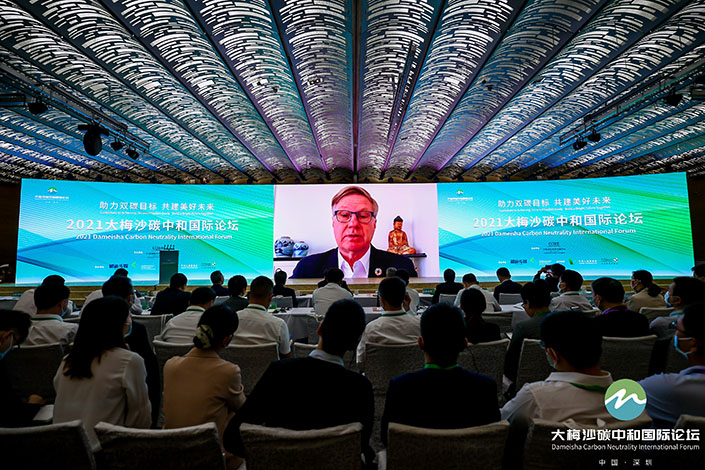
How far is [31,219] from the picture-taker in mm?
10562

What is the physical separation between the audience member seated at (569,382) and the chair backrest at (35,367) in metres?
2.92

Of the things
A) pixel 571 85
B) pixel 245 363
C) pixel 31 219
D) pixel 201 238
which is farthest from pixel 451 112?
pixel 31 219

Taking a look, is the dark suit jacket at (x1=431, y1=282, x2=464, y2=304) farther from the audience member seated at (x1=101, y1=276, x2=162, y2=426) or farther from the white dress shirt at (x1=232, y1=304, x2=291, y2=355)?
the audience member seated at (x1=101, y1=276, x2=162, y2=426)

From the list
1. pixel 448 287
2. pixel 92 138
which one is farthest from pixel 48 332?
pixel 92 138

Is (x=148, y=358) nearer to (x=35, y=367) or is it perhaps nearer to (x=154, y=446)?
(x=35, y=367)

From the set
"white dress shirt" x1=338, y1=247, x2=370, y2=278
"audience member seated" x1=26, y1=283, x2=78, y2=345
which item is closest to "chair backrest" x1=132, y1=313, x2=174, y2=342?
"audience member seated" x1=26, y1=283, x2=78, y2=345

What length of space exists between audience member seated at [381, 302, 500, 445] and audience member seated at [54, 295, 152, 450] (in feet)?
3.79

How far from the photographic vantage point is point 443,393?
55.1 inches

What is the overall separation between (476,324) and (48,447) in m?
2.48

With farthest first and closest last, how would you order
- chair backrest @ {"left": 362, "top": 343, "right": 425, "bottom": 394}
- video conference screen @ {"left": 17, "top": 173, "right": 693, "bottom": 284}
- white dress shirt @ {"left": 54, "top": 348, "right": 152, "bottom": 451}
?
1. video conference screen @ {"left": 17, "top": 173, "right": 693, "bottom": 284}
2. chair backrest @ {"left": 362, "top": 343, "right": 425, "bottom": 394}
3. white dress shirt @ {"left": 54, "top": 348, "right": 152, "bottom": 451}

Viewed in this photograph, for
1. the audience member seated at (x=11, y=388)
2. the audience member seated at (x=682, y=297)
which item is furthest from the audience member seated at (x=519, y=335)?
the audience member seated at (x=11, y=388)

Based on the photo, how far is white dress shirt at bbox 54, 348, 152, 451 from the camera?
1646 millimetres

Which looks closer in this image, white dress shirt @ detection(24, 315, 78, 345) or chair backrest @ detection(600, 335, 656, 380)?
chair backrest @ detection(600, 335, 656, 380)

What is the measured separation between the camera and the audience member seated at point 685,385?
1.51 meters
